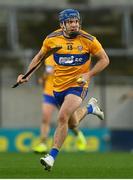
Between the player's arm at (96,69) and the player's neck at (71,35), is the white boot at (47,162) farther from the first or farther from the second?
the player's neck at (71,35)

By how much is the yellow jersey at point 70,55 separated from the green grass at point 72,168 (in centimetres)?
126

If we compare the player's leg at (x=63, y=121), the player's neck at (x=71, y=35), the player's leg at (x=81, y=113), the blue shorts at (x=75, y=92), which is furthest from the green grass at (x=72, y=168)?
the player's neck at (x=71, y=35)

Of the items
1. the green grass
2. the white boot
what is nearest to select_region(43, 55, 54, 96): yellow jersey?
the green grass

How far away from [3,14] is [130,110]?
22.6ft

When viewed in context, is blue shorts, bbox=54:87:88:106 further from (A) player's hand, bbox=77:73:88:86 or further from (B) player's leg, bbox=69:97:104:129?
(B) player's leg, bbox=69:97:104:129

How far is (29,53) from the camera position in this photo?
2498 centimetres

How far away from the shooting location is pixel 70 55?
39.4 feet

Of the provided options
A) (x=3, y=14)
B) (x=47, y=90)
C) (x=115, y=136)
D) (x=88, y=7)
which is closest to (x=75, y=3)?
(x=88, y=7)

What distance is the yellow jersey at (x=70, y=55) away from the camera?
1197cm

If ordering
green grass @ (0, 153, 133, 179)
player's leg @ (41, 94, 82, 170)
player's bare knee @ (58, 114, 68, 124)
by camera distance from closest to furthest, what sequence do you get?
A: 1. green grass @ (0, 153, 133, 179)
2. player's leg @ (41, 94, 82, 170)
3. player's bare knee @ (58, 114, 68, 124)

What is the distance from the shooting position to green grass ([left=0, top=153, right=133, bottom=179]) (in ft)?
35.4

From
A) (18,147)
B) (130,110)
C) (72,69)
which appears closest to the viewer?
(72,69)

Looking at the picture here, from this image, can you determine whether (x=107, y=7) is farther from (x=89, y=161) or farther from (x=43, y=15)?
(x=89, y=161)

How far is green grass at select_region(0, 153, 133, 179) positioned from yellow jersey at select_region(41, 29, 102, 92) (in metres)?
1.26
